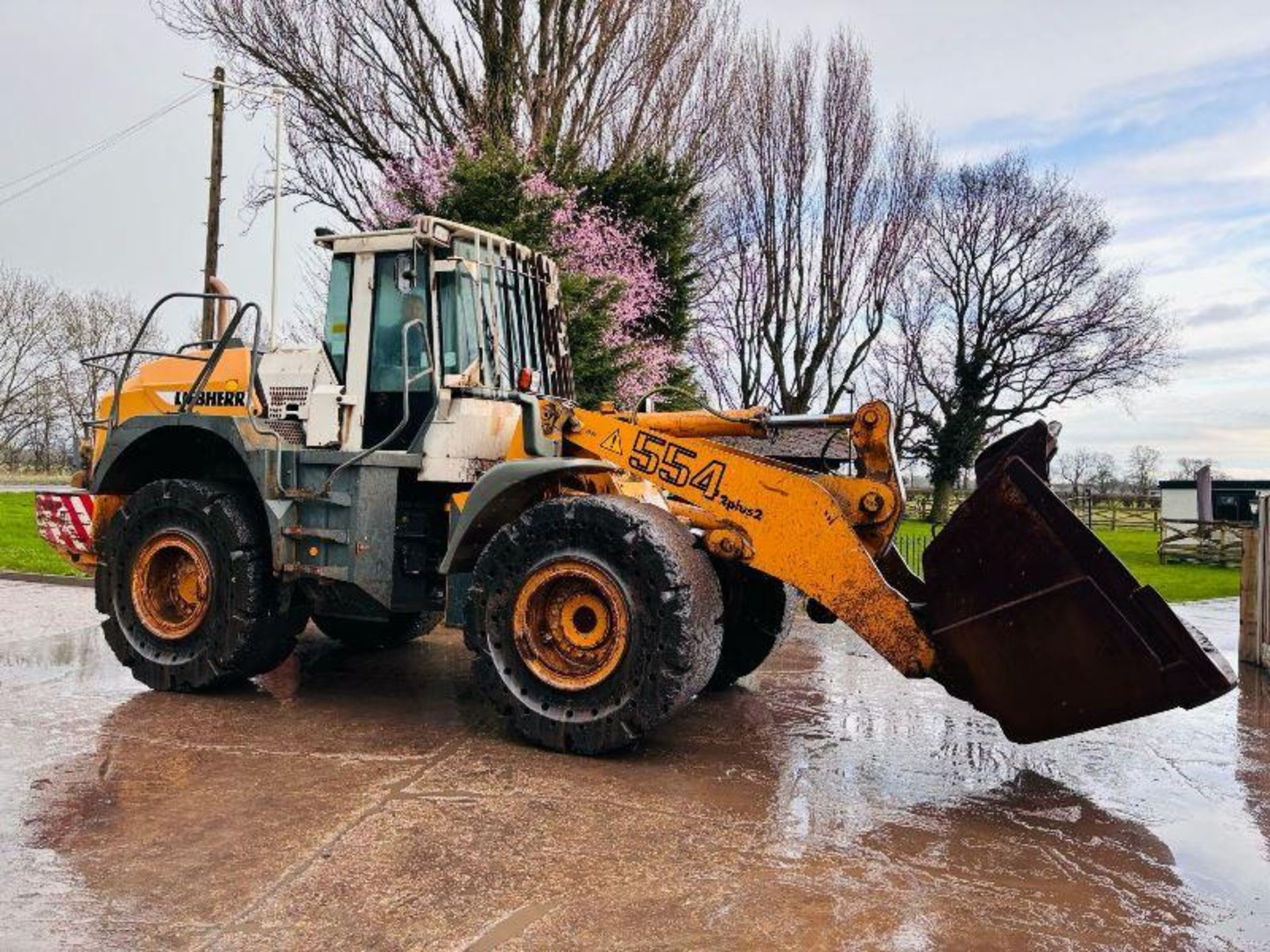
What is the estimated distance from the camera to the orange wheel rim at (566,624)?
5.60 m

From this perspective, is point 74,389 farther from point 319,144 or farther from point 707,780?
point 707,780

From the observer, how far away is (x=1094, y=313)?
116 ft

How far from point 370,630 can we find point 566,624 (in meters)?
3.61

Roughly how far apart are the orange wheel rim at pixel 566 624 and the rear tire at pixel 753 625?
1823 millimetres

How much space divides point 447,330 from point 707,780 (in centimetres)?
314

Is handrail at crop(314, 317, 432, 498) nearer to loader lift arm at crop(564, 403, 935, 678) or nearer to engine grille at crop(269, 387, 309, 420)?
engine grille at crop(269, 387, 309, 420)

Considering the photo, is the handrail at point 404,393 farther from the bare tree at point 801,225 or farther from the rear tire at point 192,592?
the bare tree at point 801,225

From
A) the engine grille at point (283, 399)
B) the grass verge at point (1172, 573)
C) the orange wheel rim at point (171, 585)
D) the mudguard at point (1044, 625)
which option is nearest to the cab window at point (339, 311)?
the engine grille at point (283, 399)

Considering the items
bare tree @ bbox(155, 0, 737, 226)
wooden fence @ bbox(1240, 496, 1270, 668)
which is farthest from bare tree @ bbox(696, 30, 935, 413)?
wooden fence @ bbox(1240, 496, 1270, 668)

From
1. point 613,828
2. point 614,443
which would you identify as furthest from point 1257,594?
point 613,828

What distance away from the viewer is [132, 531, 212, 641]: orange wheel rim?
695cm

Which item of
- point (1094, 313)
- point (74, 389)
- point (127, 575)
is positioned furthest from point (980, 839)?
point (74, 389)

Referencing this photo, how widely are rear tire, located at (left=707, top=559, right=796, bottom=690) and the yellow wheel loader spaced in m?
0.02

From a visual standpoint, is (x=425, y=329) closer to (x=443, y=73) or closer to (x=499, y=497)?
(x=499, y=497)
